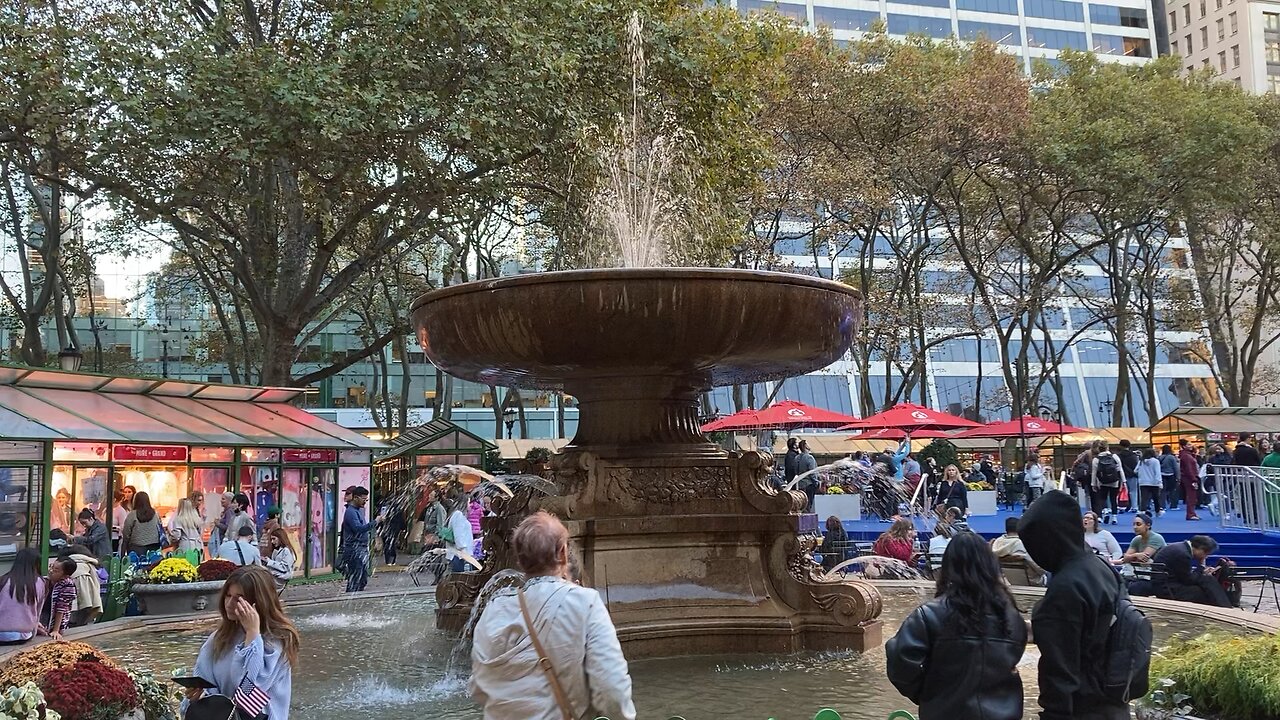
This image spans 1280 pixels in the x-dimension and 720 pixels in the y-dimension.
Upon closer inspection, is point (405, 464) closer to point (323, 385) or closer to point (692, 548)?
point (692, 548)

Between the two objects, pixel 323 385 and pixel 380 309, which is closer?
pixel 380 309

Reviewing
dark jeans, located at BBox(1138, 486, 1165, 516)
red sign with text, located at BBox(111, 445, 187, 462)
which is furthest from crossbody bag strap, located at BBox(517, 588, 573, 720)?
dark jeans, located at BBox(1138, 486, 1165, 516)

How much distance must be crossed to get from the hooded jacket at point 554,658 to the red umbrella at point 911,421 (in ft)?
61.7

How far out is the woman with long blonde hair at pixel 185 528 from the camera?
1379cm

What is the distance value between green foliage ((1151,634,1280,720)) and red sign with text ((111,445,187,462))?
13206mm

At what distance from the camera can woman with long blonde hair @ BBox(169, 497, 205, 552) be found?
45.2ft

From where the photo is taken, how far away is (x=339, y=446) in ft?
57.7

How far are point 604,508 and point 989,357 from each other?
60.4 metres

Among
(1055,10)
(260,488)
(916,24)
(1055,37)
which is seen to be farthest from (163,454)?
(1055,10)

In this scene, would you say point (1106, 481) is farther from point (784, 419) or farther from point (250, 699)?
point (250, 699)

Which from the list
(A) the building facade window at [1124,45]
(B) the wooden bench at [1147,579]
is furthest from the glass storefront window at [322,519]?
(A) the building facade window at [1124,45]

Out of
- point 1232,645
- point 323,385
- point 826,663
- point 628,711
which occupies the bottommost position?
point 826,663

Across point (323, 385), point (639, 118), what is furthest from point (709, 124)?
point (323, 385)

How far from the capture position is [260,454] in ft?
54.2
